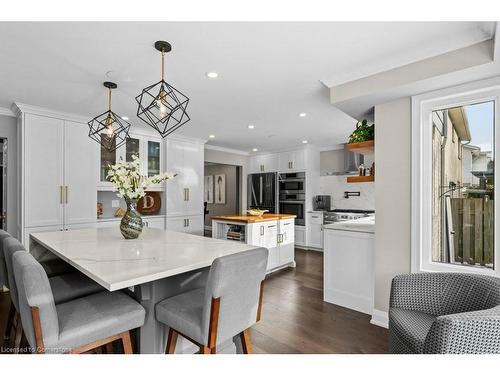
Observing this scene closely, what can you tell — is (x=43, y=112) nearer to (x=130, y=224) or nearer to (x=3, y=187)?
(x=3, y=187)

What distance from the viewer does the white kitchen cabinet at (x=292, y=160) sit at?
242 inches

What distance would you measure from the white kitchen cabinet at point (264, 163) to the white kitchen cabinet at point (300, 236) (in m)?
1.48

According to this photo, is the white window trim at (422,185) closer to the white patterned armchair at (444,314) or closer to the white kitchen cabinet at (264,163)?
the white patterned armchair at (444,314)

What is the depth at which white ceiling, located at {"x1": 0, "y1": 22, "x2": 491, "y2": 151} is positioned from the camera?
5.66ft

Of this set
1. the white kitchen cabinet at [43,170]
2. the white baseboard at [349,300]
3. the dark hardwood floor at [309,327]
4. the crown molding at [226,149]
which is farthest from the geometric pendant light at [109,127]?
the white baseboard at [349,300]

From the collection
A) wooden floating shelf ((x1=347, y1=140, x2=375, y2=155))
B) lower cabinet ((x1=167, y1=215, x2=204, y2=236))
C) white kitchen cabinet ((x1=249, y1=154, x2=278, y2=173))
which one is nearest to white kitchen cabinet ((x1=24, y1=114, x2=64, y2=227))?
lower cabinet ((x1=167, y1=215, x2=204, y2=236))

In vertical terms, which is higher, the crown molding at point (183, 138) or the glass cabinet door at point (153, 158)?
the crown molding at point (183, 138)

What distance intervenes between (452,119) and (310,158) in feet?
12.8

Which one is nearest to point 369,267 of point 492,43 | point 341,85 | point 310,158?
point 341,85

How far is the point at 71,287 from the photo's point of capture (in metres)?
1.92

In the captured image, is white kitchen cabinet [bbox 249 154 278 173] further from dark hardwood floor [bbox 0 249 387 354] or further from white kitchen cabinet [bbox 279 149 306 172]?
dark hardwood floor [bbox 0 249 387 354]

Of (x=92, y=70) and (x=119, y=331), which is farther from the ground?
(x=92, y=70)

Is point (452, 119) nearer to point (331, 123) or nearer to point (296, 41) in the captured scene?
point (296, 41)

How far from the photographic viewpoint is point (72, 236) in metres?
2.38
